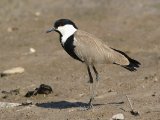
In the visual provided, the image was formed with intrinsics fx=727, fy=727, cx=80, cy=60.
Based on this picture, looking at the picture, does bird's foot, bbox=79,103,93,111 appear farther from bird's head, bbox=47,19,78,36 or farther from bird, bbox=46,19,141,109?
bird's head, bbox=47,19,78,36

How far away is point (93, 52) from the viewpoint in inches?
409

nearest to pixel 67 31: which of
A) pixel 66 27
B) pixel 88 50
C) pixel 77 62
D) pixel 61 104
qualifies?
pixel 66 27

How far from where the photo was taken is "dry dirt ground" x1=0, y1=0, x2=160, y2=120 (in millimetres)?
10336

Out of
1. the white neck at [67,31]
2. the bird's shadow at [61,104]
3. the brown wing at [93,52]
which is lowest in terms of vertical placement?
the bird's shadow at [61,104]

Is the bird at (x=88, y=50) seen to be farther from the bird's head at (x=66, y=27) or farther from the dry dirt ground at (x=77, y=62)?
the dry dirt ground at (x=77, y=62)

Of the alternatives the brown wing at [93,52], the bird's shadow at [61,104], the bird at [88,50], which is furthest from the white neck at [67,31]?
the bird's shadow at [61,104]

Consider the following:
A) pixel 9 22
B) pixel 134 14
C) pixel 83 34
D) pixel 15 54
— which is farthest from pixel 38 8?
pixel 83 34

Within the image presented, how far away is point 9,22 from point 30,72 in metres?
5.41

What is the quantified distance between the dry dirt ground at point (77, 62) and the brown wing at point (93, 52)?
2.07 feet

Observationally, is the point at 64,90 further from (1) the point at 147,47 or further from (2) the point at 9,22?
(2) the point at 9,22

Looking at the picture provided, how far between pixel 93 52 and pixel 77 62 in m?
3.84

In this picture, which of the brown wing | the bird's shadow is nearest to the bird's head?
the brown wing

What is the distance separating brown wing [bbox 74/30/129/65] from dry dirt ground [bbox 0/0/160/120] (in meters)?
0.63

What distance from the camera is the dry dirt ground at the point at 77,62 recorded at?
407 inches
